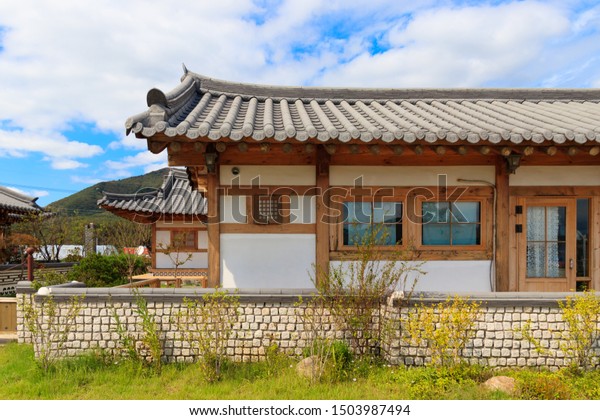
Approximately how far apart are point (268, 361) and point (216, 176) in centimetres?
281

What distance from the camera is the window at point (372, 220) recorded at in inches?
230

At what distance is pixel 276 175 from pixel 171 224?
33.5ft

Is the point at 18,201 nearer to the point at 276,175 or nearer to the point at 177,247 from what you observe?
the point at 177,247

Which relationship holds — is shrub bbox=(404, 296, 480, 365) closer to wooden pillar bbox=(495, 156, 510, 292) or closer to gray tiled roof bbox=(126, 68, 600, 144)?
wooden pillar bbox=(495, 156, 510, 292)

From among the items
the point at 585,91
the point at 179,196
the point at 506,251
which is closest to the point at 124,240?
the point at 179,196

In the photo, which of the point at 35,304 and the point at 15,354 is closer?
the point at 35,304

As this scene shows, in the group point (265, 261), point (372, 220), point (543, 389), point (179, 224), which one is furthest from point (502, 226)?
point (179, 224)

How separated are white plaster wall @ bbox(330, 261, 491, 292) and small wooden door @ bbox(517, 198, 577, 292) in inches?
26.4

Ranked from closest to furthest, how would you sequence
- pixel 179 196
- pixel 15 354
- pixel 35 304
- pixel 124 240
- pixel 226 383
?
1. pixel 226 383
2. pixel 35 304
3. pixel 15 354
4. pixel 179 196
5. pixel 124 240

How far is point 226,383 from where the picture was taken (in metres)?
4.40

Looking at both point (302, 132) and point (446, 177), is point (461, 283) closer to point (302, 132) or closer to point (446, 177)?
point (446, 177)

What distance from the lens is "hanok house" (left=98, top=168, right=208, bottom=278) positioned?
547 inches

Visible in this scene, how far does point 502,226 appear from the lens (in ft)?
19.0

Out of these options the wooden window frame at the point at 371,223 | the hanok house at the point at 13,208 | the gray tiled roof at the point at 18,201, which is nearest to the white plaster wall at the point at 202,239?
the hanok house at the point at 13,208
